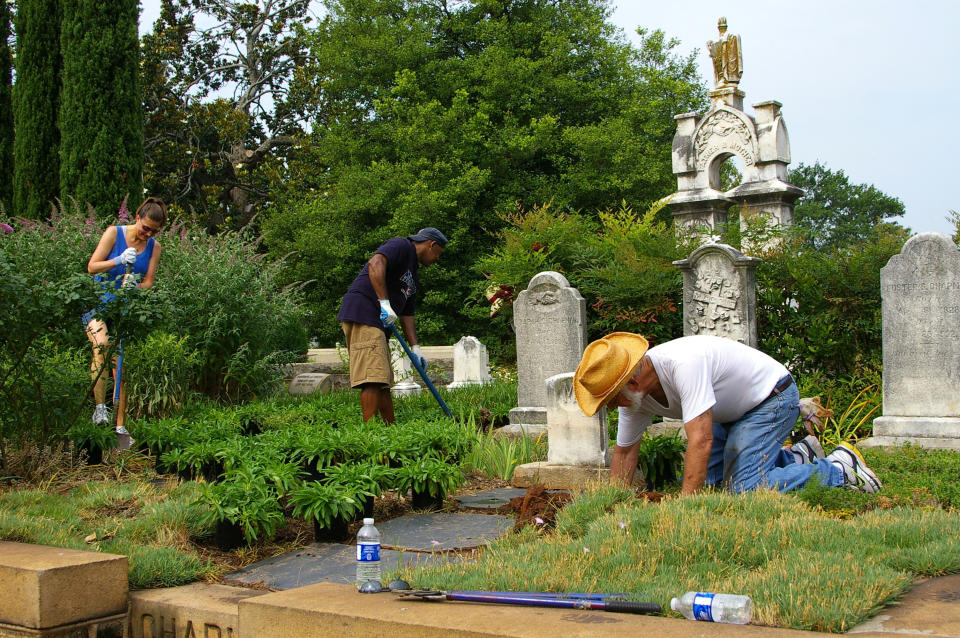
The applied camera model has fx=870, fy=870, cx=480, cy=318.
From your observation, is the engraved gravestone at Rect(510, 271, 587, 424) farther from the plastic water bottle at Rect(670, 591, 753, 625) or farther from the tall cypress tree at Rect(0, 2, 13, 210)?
the tall cypress tree at Rect(0, 2, 13, 210)

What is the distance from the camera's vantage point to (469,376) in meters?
14.1

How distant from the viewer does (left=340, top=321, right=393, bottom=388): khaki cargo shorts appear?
7.07 metres

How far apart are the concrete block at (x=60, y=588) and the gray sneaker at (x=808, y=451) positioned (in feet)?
12.1

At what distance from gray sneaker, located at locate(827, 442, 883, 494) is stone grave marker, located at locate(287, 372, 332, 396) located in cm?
886

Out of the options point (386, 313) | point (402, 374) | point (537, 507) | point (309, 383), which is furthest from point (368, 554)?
point (402, 374)

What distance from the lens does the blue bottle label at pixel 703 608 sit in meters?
2.68

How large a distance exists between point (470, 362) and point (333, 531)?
946cm

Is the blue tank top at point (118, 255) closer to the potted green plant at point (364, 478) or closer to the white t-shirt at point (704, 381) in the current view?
the potted green plant at point (364, 478)

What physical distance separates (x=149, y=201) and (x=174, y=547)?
3.66m

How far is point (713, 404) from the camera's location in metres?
4.45

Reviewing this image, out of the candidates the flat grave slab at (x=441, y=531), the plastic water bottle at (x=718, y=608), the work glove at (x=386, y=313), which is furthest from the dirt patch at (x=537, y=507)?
the work glove at (x=386, y=313)

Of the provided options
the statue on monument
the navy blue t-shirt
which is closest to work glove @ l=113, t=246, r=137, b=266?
the navy blue t-shirt

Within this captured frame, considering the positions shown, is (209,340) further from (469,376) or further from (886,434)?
(886,434)

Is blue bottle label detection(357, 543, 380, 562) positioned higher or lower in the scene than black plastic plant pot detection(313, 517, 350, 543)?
higher
